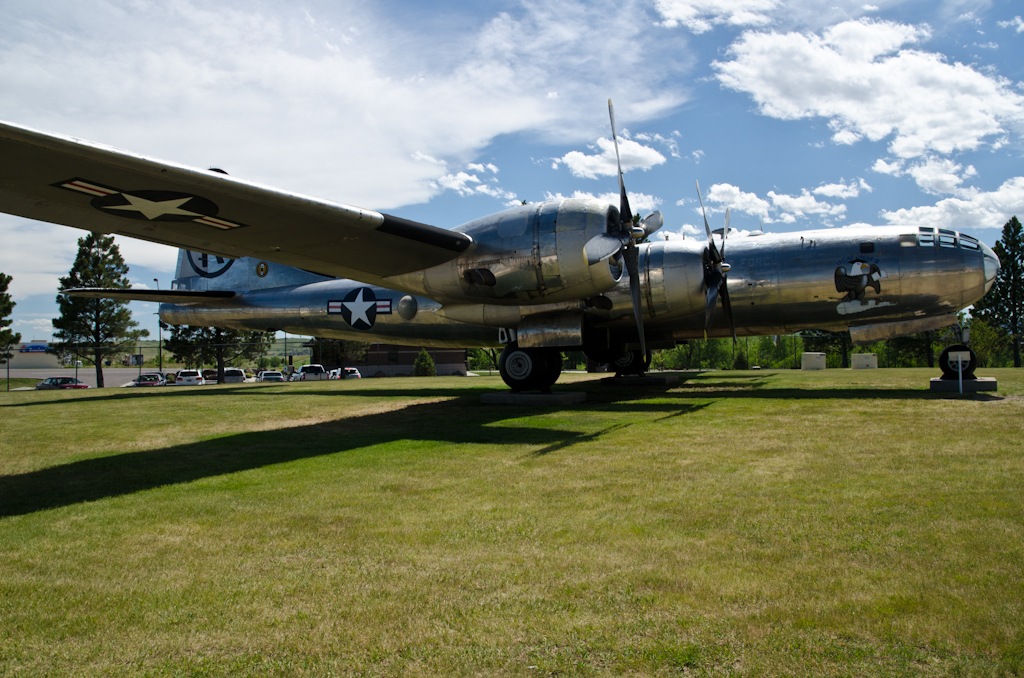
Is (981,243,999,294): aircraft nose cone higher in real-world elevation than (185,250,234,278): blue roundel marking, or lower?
lower

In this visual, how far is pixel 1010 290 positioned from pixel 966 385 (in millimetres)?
50808

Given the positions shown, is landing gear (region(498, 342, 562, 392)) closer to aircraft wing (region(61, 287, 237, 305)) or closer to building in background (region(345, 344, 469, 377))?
aircraft wing (region(61, 287, 237, 305))

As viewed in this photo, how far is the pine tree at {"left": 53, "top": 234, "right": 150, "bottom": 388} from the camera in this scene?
150 feet

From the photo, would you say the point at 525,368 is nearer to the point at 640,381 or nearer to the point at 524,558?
the point at 640,381

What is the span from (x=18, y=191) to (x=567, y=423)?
8.45 meters

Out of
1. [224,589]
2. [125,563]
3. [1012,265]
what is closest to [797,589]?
[224,589]

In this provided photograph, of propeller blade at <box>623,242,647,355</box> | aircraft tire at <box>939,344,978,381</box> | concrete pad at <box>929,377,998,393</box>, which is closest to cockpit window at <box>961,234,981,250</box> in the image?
aircraft tire at <box>939,344,978,381</box>

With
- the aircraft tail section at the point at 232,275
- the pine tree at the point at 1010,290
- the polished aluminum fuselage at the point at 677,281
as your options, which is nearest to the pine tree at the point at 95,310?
the aircraft tail section at the point at 232,275

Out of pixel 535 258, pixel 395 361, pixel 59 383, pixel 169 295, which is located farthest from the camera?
pixel 395 361

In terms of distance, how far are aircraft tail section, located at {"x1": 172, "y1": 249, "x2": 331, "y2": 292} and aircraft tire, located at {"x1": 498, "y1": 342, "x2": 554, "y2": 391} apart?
8331 millimetres

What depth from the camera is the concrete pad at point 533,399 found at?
45.5 feet

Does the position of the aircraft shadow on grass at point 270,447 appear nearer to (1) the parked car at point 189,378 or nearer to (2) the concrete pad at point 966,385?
(2) the concrete pad at point 966,385

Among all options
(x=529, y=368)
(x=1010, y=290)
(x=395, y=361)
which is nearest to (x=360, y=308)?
(x=529, y=368)

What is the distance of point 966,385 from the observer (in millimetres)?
14469
